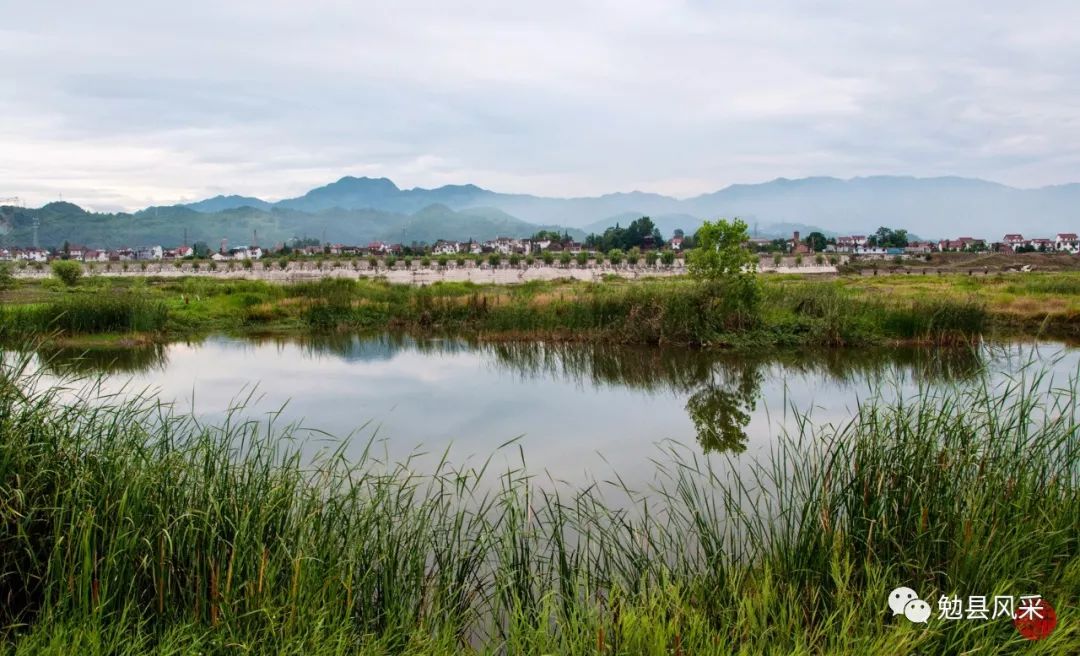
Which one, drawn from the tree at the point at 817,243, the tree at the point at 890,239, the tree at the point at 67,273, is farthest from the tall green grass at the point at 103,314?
the tree at the point at 890,239

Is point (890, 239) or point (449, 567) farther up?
point (890, 239)

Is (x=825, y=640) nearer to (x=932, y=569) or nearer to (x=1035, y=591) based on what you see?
(x=932, y=569)

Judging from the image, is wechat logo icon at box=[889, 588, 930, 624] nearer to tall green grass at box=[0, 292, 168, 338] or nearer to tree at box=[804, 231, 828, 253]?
tall green grass at box=[0, 292, 168, 338]

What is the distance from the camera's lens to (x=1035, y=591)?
149 inches

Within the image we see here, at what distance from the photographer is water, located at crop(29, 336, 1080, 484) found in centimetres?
857

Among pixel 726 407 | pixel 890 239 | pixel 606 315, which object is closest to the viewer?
pixel 726 407

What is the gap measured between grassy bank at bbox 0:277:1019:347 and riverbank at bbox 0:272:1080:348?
31mm

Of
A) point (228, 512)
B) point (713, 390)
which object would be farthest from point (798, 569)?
point (713, 390)

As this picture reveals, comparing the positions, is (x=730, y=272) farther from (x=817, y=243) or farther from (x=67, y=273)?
(x=817, y=243)

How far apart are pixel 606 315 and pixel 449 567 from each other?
13.8 meters

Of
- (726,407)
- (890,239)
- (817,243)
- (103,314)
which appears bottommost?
(726,407)

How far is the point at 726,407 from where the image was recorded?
36.1 feet

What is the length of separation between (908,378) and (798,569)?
978cm

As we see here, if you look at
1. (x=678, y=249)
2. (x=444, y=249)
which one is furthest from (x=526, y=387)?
(x=444, y=249)
